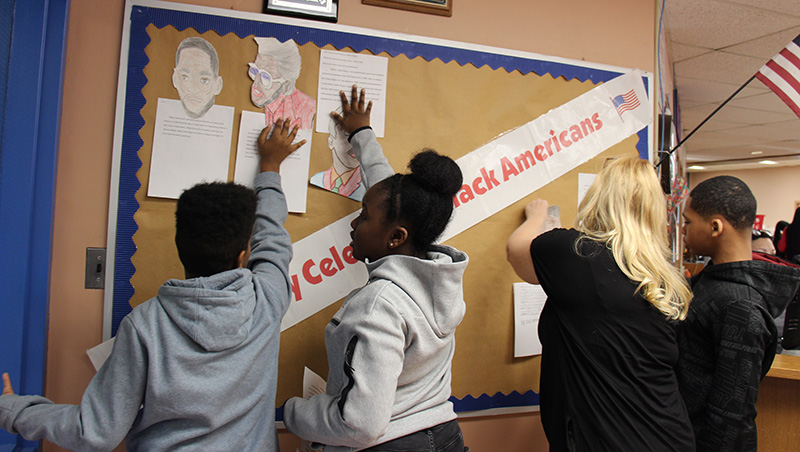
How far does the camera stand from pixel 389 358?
32.8 inches

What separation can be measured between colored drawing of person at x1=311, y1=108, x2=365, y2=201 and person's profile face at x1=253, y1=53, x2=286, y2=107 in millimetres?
186

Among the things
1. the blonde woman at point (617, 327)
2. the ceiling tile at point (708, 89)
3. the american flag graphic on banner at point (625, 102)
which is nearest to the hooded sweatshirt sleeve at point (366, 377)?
the blonde woman at point (617, 327)

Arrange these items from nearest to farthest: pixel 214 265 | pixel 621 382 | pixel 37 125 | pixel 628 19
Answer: pixel 214 265 → pixel 621 382 → pixel 37 125 → pixel 628 19

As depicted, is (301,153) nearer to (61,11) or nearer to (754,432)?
(61,11)

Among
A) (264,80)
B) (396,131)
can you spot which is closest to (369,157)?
(396,131)

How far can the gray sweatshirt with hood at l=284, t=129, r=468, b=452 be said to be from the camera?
0.82 m

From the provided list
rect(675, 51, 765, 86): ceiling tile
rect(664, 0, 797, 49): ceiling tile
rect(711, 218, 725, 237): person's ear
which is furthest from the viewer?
rect(675, 51, 765, 86): ceiling tile

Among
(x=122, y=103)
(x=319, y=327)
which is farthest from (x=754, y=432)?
(x=122, y=103)

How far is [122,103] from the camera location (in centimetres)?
122

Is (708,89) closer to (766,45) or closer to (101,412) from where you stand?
(766,45)

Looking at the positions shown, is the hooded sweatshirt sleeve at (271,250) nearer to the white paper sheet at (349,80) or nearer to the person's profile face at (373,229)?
the person's profile face at (373,229)

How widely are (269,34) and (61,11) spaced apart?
536mm

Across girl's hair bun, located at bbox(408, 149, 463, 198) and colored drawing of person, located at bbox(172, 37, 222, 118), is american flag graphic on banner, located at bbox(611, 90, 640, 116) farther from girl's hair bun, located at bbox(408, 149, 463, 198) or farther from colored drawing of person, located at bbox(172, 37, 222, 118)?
colored drawing of person, located at bbox(172, 37, 222, 118)

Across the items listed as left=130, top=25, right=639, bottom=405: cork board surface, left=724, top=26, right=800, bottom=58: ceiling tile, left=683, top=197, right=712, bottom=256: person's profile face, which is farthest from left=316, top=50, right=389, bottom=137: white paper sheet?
left=724, top=26, right=800, bottom=58: ceiling tile
